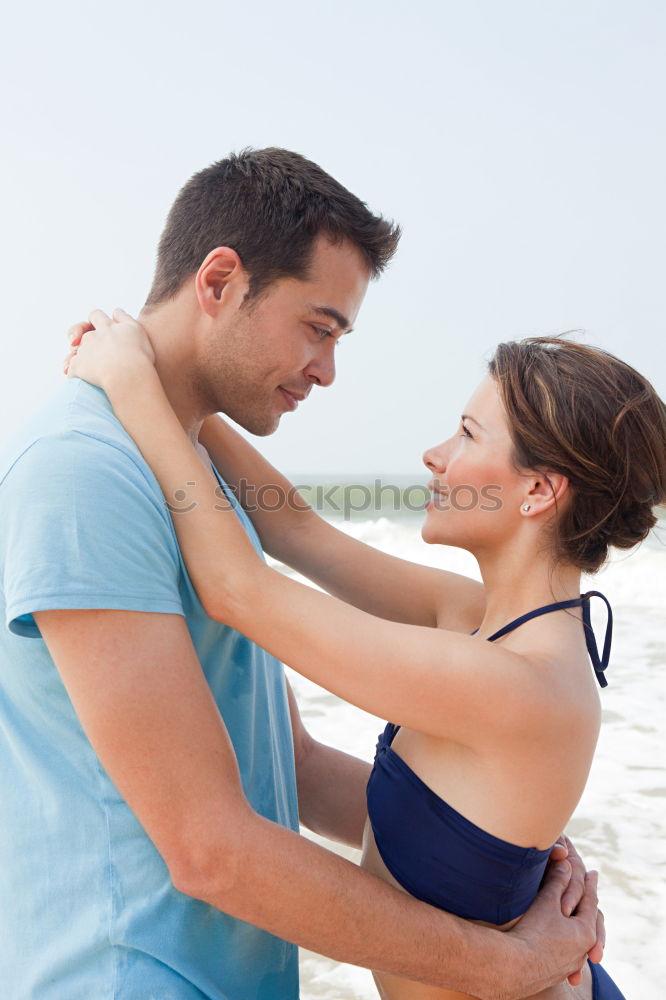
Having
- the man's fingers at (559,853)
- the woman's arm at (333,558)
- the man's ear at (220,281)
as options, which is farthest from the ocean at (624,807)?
the man's ear at (220,281)

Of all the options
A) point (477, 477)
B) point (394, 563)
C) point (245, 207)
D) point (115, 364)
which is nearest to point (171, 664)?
point (115, 364)

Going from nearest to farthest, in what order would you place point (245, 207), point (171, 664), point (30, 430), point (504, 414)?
point (171, 664)
point (30, 430)
point (504, 414)
point (245, 207)

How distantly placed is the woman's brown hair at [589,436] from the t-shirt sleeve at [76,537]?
3.15 ft

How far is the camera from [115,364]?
1.96 metres

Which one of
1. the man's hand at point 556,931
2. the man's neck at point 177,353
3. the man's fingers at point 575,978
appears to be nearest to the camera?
the man's hand at point 556,931

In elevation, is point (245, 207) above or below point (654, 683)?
above

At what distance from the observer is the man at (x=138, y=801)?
1.55 meters

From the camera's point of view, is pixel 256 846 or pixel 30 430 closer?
pixel 256 846

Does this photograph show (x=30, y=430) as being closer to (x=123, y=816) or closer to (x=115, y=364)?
(x=115, y=364)

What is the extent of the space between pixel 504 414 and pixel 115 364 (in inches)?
36.2

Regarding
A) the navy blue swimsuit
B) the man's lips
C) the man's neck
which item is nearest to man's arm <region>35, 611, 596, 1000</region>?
the navy blue swimsuit

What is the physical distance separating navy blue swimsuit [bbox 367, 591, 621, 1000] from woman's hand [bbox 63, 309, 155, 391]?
104cm

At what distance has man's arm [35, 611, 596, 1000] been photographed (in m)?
1.55

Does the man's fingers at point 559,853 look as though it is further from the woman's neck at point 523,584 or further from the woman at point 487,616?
the woman's neck at point 523,584
